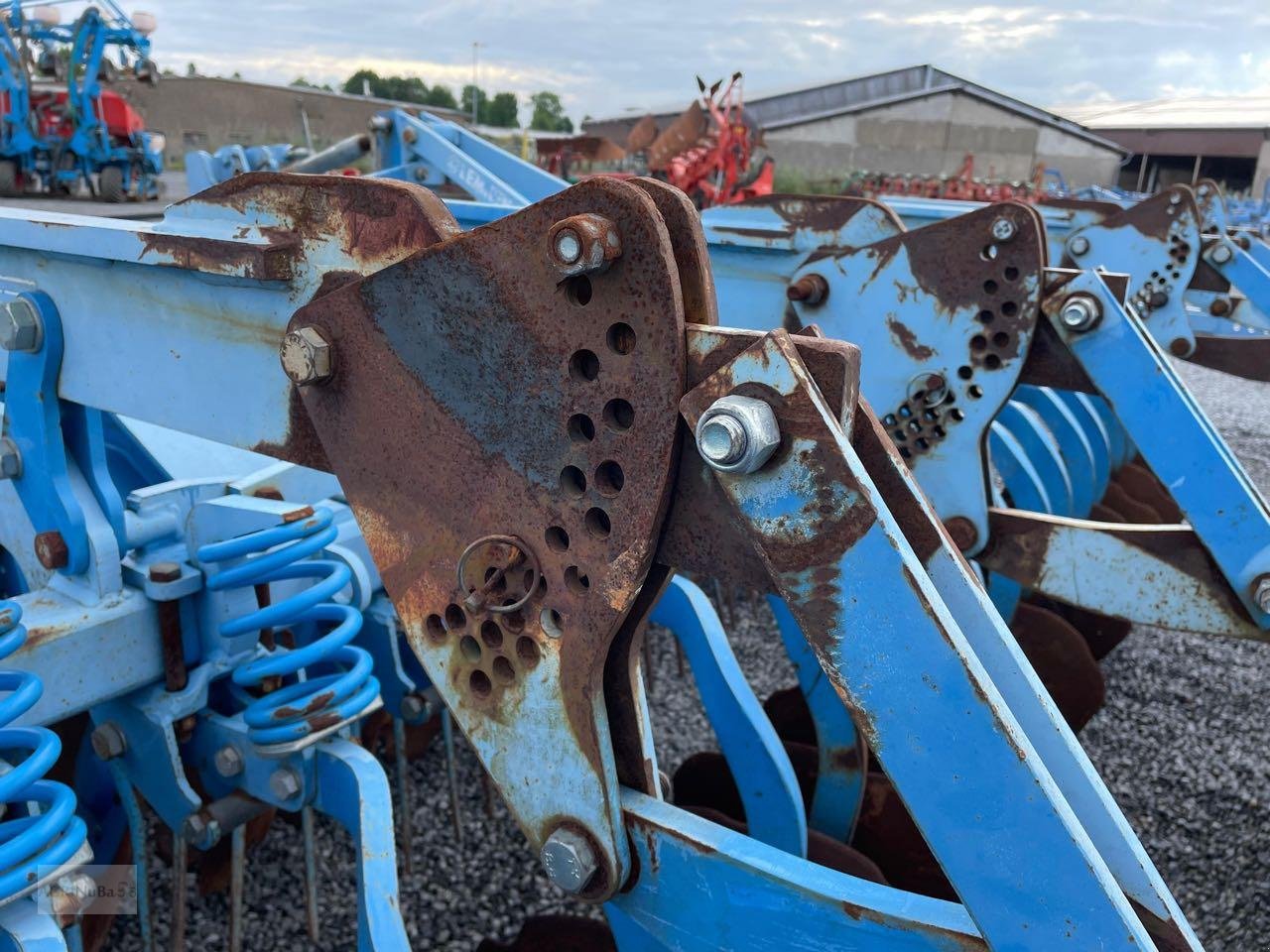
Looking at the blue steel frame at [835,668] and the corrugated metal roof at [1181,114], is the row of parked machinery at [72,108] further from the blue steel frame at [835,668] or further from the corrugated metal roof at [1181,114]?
the corrugated metal roof at [1181,114]

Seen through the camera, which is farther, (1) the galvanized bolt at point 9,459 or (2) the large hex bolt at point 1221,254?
(2) the large hex bolt at point 1221,254

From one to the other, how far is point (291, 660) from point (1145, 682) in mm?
3803

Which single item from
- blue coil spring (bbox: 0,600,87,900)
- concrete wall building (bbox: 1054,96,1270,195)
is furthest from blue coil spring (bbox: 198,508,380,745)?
concrete wall building (bbox: 1054,96,1270,195)

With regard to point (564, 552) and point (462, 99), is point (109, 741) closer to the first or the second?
point (564, 552)

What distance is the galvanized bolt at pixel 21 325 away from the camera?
1.78 meters

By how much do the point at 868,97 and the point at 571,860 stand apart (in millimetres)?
32182

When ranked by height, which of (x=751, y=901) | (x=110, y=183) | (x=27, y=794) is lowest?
(x=110, y=183)

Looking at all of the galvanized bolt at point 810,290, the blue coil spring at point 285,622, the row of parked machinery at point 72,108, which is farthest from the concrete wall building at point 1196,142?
the blue coil spring at point 285,622

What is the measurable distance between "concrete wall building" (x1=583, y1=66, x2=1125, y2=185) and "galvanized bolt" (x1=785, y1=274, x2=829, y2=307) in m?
24.8

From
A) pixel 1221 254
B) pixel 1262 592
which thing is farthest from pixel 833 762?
pixel 1221 254

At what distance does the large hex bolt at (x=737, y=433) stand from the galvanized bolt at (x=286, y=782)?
1.35m

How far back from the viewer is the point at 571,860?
127 centimetres

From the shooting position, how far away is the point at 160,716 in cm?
203

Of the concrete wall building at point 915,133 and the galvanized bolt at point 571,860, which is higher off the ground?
the concrete wall building at point 915,133
